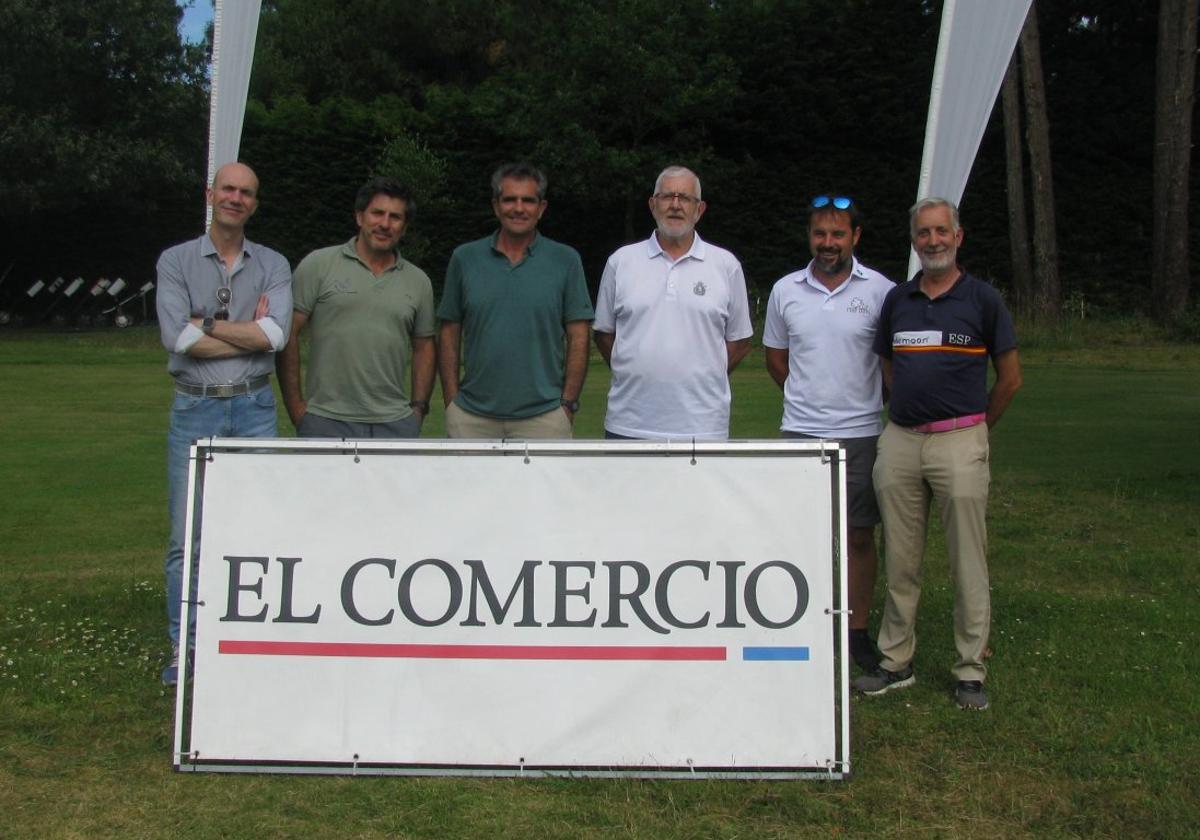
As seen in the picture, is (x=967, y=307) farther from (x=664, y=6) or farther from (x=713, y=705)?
(x=664, y=6)

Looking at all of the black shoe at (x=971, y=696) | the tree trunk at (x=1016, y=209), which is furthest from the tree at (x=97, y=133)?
the black shoe at (x=971, y=696)

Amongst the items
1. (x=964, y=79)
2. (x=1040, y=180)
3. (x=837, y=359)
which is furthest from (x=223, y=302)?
(x=1040, y=180)

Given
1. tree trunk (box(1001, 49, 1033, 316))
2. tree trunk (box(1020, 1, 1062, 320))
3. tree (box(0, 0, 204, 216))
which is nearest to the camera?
tree trunk (box(1020, 1, 1062, 320))

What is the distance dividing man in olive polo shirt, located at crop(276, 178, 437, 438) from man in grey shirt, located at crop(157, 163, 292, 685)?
18cm

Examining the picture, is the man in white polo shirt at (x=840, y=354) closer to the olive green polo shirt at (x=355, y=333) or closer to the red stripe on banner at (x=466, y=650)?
the red stripe on banner at (x=466, y=650)

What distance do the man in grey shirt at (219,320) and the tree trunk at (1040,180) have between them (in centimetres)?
2164

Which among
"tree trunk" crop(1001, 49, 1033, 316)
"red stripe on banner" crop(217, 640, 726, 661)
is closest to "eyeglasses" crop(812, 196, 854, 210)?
"red stripe on banner" crop(217, 640, 726, 661)

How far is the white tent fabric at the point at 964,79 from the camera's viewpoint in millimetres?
6109

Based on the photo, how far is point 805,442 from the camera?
4.03 m

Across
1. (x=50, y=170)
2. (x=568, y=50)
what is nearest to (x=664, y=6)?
(x=568, y=50)

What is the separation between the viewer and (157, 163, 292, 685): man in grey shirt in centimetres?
493

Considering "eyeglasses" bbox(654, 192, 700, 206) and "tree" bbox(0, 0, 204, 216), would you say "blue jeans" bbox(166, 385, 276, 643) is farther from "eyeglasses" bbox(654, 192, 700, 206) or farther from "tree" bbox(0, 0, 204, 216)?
"tree" bbox(0, 0, 204, 216)

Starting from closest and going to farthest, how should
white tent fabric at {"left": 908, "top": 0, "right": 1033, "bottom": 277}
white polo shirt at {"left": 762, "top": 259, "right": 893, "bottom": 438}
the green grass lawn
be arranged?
the green grass lawn
white polo shirt at {"left": 762, "top": 259, "right": 893, "bottom": 438}
white tent fabric at {"left": 908, "top": 0, "right": 1033, "bottom": 277}

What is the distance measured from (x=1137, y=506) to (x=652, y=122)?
21.9m
